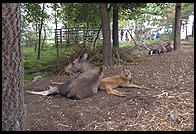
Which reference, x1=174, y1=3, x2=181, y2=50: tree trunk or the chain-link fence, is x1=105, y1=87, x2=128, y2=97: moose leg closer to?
the chain-link fence

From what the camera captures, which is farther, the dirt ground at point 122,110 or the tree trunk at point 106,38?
the tree trunk at point 106,38

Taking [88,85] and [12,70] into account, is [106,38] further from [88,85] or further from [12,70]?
[12,70]

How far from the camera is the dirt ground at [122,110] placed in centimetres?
356

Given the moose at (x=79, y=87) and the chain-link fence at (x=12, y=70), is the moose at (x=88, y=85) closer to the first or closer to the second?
the moose at (x=79, y=87)

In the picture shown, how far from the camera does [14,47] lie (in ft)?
9.64

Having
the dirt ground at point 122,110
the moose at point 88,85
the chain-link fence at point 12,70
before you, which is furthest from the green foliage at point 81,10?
the chain-link fence at point 12,70

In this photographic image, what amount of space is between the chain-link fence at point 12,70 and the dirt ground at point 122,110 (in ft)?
1.27

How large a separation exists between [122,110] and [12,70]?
1791 millimetres

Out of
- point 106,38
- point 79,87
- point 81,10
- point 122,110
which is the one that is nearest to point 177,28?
point 106,38

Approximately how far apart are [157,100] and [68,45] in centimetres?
655

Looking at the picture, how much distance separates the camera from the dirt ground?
3561mm

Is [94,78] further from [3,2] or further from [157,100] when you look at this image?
[3,2]

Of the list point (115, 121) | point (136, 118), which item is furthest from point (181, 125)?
point (115, 121)

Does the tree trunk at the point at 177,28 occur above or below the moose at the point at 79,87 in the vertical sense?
above
